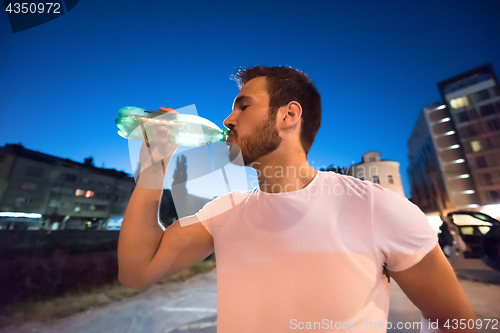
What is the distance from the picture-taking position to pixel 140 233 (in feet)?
1.93

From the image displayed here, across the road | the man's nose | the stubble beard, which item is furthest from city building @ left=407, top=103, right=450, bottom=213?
the man's nose

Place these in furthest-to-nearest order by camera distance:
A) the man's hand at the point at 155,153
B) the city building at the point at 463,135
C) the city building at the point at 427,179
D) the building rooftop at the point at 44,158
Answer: the building rooftop at the point at 44,158
the city building at the point at 463,135
the city building at the point at 427,179
the man's hand at the point at 155,153

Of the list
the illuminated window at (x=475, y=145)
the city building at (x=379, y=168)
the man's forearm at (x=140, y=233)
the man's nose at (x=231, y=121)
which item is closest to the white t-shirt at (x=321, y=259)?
the man's forearm at (x=140, y=233)

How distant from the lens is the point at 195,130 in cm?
112

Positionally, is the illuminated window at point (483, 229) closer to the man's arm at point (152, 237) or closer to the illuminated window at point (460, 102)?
the illuminated window at point (460, 102)

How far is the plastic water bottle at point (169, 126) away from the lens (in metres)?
0.74

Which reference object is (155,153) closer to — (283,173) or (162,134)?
(162,134)

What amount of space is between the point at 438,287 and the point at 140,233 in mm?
837

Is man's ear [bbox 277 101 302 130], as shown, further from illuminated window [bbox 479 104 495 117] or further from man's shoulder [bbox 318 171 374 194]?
illuminated window [bbox 479 104 495 117]

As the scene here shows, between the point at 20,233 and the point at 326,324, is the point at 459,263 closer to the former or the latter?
the point at 326,324

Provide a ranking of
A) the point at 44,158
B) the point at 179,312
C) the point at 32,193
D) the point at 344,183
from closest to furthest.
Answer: the point at 344,183
the point at 179,312
the point at 32,193
the point at 44,158

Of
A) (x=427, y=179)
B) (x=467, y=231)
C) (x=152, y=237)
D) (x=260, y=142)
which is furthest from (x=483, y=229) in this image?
(x=152, y=237)

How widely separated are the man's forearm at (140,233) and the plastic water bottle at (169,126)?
0.69ft

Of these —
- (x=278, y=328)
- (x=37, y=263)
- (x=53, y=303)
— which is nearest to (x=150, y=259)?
(x=278, y=328)
